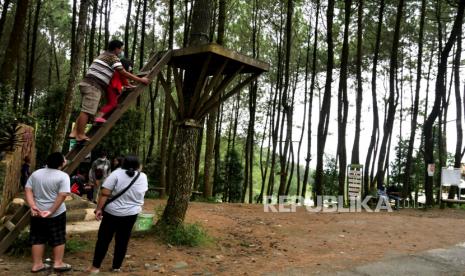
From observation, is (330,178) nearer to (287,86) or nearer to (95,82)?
(287,86)

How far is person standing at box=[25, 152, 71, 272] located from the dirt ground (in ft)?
1.09

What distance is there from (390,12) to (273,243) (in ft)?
58.0

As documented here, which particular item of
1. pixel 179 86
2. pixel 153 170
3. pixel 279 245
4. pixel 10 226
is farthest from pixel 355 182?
pixel 153 170

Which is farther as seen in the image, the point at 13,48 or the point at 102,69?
the point at 13,48

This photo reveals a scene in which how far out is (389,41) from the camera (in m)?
22.9

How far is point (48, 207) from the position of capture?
5188mm

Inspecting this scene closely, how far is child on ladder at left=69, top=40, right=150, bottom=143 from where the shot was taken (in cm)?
577

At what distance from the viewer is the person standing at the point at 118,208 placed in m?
5.35

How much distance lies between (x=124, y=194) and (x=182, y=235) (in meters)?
2.26

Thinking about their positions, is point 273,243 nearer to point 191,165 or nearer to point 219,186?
point 191,165

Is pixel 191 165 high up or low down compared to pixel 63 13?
down

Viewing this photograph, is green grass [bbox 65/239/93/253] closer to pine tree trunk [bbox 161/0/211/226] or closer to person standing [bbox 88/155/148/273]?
person standing [bbox 88/155/148/273]

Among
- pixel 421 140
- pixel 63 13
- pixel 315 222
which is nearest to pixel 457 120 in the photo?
pixel 421 140

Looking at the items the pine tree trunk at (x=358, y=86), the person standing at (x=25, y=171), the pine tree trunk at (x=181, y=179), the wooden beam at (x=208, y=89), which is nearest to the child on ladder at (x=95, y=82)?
the wooden beam at (x=208, y=89)
